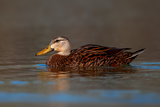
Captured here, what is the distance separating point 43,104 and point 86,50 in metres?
5.68

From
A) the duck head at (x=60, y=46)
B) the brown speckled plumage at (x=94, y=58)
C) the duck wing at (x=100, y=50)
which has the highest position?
the duck head at (x=60, y=46)

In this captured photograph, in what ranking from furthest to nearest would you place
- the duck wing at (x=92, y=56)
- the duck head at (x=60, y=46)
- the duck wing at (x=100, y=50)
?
1. the duck head at (x=60, y=46)
2. the duck wing at (x=100, y=50)
3. the duck wing at (x=92, y=56)

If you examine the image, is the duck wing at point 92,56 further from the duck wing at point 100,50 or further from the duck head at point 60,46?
the duck head at point 60,46

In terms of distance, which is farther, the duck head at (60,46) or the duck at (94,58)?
the duck head at (60,46)

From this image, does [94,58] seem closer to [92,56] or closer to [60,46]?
[92,56]

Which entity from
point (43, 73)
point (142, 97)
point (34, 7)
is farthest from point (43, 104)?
point (34, 7)

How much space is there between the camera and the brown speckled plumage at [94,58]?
11.8m

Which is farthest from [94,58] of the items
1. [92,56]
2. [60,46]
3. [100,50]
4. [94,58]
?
[60,46]

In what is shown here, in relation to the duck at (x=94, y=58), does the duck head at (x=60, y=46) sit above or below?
above

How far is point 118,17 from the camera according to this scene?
41.2 m

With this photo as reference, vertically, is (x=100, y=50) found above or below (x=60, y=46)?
below

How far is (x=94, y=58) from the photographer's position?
11.8 metres

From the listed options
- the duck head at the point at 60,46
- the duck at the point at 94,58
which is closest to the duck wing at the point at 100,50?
the duck at the point at 94,58

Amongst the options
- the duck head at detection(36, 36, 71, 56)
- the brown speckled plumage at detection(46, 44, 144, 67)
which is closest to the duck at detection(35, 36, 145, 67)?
the brown speckled plumage at detection(46, 44, 144, 67)
